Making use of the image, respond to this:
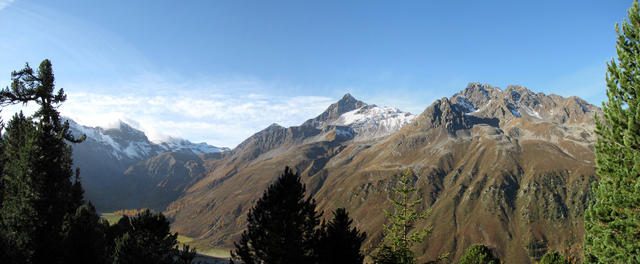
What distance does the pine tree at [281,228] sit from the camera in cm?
2172

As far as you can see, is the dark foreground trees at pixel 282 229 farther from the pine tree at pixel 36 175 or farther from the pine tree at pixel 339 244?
the pine tree at pixel 36 175

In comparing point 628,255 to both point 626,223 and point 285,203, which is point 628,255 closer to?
point 626,223

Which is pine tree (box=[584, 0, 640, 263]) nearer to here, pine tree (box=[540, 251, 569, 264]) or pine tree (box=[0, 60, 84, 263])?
pine tree (box=[0, 60, 84, 263])

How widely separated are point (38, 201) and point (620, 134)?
35545 mm

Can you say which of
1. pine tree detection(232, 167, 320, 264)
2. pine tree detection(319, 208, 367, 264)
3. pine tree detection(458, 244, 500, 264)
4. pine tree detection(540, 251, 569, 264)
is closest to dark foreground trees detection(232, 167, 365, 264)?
pine tree detection(232, 167, 320, 264)

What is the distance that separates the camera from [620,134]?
46.9ft

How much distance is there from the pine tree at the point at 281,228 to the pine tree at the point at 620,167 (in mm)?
15941

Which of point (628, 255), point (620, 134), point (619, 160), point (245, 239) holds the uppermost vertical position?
point (620, 134)

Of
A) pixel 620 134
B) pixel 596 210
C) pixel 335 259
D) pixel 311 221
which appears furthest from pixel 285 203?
pixel 620 134

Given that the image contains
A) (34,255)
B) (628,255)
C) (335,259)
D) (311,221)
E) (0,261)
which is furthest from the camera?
(335,259)

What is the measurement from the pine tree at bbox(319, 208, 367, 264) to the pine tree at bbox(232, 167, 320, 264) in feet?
10.5

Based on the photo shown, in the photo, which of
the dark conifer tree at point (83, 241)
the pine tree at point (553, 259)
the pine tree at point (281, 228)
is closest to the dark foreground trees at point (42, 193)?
the dark conifer tree at point (83, 241)

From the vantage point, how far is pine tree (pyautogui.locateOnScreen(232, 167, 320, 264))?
2172 centimetres

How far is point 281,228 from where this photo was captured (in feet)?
71.6
